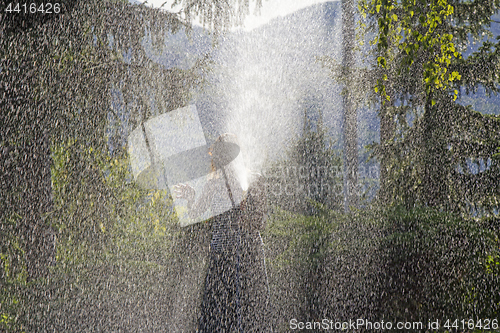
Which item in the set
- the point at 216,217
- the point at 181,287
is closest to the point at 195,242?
the point at 181,287

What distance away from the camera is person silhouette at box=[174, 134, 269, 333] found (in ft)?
8.32

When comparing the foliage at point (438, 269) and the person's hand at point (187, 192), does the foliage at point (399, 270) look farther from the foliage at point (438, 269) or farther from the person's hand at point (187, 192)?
the person's hand at point (187, 192)

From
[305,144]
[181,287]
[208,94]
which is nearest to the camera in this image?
[181,287]

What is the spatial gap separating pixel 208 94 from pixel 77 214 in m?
1.82

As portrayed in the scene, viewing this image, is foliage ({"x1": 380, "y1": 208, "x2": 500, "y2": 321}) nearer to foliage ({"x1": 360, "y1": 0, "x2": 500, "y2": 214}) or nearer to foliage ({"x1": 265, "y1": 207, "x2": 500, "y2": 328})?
foliage ({"x1": 265, "y1": 207, "x2": 500, "y2": 328})

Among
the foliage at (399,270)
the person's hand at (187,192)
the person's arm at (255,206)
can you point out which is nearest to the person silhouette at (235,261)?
the person's arm at (255,206)

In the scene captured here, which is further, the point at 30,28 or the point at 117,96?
the point at 117,96

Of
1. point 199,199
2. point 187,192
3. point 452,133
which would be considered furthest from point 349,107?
point 199,199

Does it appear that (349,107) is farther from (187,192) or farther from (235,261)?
(235,261)

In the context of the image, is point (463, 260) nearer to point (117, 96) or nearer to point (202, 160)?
point (202, 160)

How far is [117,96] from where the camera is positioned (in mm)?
3570

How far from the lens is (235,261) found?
2.57m

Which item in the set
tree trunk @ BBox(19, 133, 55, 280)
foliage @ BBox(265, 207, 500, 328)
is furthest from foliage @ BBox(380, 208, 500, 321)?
tree trunk @ BBox(19, 133, 55, 280)

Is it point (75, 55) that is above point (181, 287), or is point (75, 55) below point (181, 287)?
above
